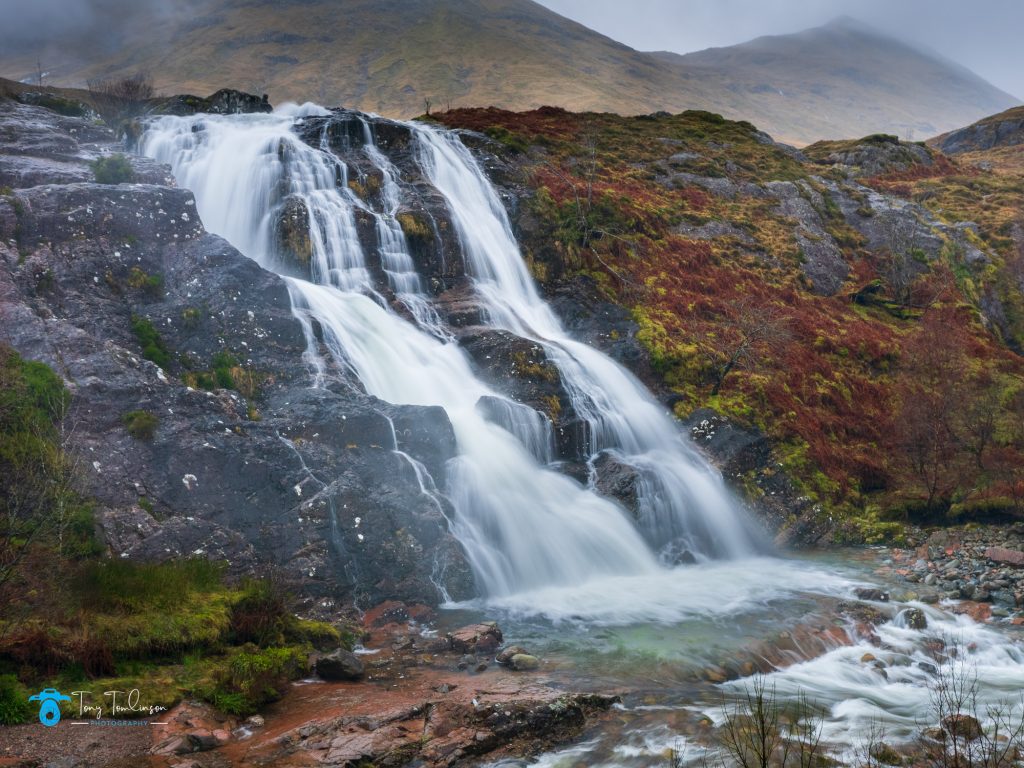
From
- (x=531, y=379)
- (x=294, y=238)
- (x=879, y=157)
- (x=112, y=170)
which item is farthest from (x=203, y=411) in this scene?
(x=879, y=157)

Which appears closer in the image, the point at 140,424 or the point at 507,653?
the point at 507,653

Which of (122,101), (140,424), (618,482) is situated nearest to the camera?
(140,424)

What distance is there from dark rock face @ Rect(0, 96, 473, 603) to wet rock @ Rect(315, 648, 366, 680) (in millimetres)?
2975

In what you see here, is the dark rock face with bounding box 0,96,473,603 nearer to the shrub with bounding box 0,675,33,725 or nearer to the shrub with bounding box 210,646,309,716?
the shrub with bounding box 210,646,309,716

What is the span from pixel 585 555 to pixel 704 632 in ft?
13.1

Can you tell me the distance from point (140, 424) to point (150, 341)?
3.13 meters

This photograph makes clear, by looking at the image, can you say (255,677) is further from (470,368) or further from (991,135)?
(991,135)

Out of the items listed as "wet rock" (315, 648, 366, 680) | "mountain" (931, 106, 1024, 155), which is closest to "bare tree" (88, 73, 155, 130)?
"wet rock" (315, 648, 366, 680)

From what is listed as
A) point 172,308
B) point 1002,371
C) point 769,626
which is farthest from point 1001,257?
point 172,308

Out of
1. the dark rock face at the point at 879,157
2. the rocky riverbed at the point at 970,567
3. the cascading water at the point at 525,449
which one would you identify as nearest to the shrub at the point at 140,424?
the cascading water at the point at 525,449

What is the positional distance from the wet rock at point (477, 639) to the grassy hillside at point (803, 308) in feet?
39.6

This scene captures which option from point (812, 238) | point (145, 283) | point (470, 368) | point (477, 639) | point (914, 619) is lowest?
point (477, 639)

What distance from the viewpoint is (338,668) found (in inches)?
421

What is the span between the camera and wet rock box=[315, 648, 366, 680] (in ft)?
35.1
